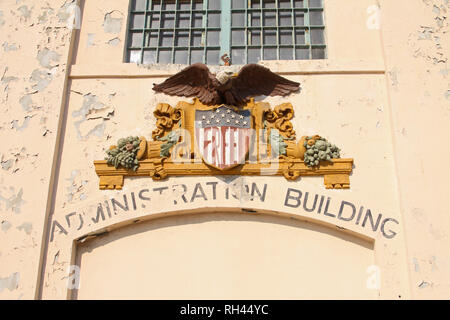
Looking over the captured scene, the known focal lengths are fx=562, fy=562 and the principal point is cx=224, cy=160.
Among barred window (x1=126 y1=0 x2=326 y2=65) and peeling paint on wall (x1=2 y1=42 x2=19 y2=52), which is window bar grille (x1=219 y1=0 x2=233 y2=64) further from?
peeling paint on wall (x1=2 y1=42 x2=19 y2=52)

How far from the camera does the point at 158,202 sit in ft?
22.4

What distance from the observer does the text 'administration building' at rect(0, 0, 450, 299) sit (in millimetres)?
6520

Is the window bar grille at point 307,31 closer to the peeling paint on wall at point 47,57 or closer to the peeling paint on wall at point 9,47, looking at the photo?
the peeling paint on wall at point 47,57

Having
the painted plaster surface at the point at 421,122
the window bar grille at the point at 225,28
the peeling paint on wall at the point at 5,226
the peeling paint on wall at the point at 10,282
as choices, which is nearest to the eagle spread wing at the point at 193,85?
the window bar grille at the point at 225,28

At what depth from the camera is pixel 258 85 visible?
735 centimetres

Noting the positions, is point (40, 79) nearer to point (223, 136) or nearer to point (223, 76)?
point (223, 76)

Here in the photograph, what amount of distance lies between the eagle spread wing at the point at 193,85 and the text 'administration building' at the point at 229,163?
6 cm

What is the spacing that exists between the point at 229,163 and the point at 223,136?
14.5 inches

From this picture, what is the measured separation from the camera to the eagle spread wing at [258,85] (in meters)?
7.23

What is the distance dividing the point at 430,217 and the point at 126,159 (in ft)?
12.0

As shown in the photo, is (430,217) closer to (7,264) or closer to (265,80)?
(265,80)

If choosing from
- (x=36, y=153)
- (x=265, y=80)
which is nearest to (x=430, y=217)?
(x=265, y=80)

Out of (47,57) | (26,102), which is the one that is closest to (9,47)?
(47,57)

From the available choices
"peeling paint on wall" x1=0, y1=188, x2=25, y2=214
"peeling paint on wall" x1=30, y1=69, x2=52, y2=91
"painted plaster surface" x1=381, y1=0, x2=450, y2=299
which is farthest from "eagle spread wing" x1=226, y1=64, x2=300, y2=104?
"peeling paint on wall" x1=0, y1=188, x2=25, y2=214
